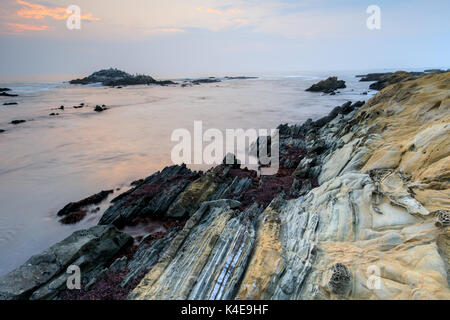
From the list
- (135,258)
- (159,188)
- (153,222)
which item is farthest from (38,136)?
(135,258)

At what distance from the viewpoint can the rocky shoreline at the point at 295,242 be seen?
20.6 feet

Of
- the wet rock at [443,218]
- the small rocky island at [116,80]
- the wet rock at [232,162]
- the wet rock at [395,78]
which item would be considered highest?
the small rocky island at [116,80]

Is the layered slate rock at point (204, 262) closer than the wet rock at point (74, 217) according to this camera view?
Yes

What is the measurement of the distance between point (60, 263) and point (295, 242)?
371 inches

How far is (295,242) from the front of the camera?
832 cm

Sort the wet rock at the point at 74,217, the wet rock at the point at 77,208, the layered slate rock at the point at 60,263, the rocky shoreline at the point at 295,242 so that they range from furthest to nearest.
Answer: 1. the wet rock at the point at 77,208
2. the wet rock at the point at 74,217
3. the layered slate rock at the point at 60,263
4. the rocky shoreline at the point at 295,242

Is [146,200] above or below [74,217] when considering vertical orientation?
above

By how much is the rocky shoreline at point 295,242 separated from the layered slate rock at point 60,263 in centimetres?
4

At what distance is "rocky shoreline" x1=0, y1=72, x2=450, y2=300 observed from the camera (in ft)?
20.6

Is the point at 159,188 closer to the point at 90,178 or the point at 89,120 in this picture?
the point at 90,178
